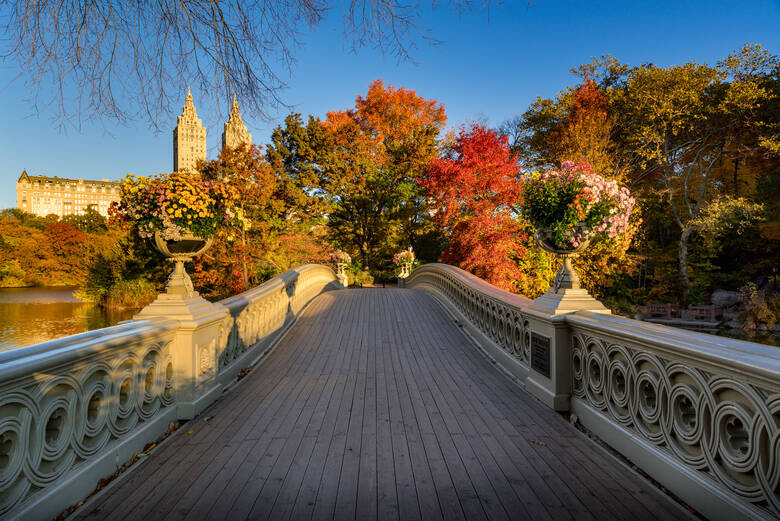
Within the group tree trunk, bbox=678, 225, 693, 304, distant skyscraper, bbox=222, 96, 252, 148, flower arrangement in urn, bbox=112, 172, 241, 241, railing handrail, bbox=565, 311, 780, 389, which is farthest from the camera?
tree trunk, bbox=678, 225, 693, 304

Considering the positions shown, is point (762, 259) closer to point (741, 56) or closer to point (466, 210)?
point (741, 56)

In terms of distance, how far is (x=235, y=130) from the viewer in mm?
2971

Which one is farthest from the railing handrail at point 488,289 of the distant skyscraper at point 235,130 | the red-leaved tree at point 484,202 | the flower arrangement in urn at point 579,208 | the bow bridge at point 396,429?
the distant skyscraper at point 235,130

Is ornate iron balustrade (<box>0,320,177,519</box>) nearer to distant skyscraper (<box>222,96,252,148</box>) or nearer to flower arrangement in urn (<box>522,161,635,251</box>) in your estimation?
distant skyscraper (<box>222,96,252,148</box>)

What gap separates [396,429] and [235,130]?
3.00 m

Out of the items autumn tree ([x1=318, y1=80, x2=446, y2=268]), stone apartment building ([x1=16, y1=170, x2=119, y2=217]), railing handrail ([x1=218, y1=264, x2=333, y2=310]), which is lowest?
railing handrail ([x1=218, y1=264, x2=333, y2=310])

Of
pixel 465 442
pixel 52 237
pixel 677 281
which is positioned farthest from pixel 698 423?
pixel 52 237

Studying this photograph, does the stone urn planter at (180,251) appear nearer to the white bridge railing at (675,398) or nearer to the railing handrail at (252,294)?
the railing handrail at (252,294)

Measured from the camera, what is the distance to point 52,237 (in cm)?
3544

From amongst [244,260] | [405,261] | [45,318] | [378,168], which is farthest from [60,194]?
[405,261]

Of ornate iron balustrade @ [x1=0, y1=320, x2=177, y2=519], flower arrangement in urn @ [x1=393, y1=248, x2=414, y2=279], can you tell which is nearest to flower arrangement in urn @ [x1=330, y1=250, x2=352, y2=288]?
flower arrangement in urn @ [x1=393, y1=248, x2=414, y2=279]

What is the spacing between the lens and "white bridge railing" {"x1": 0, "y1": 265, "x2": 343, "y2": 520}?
1747 millimetres

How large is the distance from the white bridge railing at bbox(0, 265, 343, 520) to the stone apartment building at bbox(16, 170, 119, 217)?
108 meters

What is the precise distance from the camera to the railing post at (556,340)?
344cm
